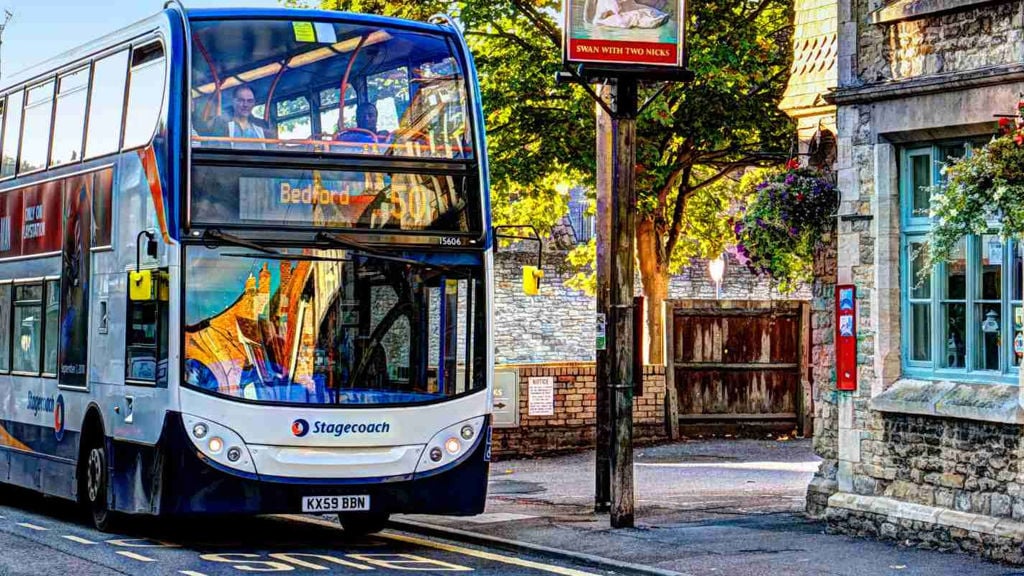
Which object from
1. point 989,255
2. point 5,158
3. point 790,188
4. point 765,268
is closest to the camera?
point 989,255

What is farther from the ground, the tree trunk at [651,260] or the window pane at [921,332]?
the tree trunk at [651,260]

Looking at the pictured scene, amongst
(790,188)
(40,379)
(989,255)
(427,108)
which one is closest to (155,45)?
(427,108)

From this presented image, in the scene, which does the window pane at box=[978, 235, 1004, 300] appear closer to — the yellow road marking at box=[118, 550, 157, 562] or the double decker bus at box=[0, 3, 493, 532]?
the double decker bus at box=[0, 3, 493, 532]

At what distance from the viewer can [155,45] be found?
14.6m

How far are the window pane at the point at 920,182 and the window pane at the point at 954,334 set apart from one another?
0.85 metres

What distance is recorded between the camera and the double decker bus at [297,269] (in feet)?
44.9

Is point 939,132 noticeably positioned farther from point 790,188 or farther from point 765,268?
point 765,268

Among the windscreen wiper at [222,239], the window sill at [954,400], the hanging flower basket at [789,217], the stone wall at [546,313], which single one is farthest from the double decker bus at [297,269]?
the stone wall at [546,313]

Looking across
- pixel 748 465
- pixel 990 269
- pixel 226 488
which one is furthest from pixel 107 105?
pixel 748 465

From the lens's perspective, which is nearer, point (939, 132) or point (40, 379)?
point (939, 132)

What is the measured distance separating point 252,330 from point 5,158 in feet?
20.6

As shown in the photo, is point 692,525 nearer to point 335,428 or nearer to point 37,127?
point 335,428

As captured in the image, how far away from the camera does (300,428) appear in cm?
1367

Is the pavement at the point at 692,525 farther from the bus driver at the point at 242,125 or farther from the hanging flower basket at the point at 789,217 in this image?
the bus driver at the point at 242,125
